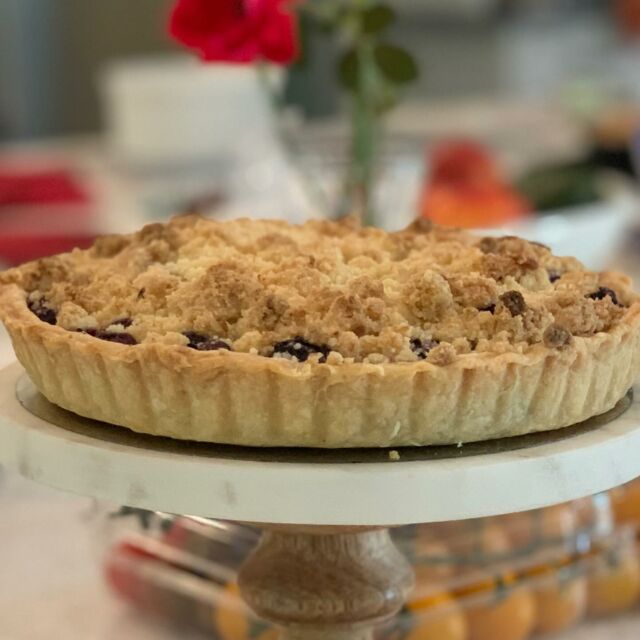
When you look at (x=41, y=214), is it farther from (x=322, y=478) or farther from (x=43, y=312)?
(x=322, y=478)

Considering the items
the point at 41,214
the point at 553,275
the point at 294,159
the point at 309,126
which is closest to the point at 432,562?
the point at 553,275

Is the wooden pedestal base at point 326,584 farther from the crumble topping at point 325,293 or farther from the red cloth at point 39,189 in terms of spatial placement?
the red cloth at point 39,189

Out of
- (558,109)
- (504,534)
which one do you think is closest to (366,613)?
(504,534)

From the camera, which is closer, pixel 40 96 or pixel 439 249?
pixel 439 249

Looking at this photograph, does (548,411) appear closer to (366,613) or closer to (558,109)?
(366,613)

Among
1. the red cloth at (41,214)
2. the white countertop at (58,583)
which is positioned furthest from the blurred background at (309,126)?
the white countertop at (58,583)

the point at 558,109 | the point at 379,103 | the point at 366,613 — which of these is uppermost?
the point at 379,103
